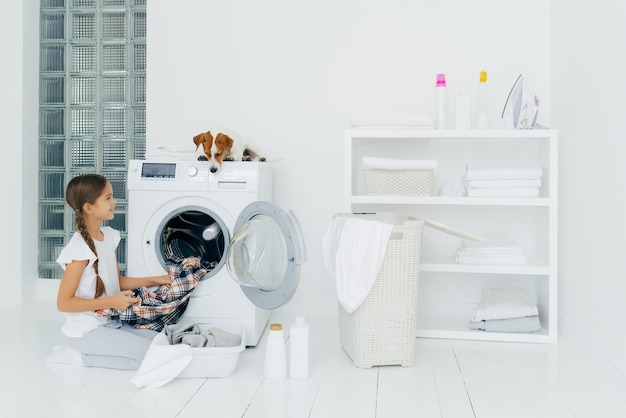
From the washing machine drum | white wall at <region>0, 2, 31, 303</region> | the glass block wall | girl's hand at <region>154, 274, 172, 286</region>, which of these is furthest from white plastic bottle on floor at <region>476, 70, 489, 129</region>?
white wall at <region>0, 2, 31, 303</region>

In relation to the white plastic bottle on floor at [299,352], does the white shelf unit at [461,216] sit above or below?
above

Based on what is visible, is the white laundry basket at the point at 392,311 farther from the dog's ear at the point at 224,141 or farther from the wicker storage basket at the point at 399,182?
the dog's ear at the point at 224,141

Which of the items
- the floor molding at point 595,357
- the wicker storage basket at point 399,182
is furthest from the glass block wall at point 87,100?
the floor molding at point 595,357

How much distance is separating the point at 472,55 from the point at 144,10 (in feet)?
5.78

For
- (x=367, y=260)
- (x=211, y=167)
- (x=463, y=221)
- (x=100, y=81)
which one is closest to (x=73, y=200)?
(x=211, y=167)

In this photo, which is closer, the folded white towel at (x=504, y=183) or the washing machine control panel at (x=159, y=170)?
the washing machine control panel at (x=159, y=170)

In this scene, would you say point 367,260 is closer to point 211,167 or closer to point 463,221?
point 211,167

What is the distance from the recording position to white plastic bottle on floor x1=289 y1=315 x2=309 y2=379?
2.21 meters

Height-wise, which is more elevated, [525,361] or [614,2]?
[614,2]

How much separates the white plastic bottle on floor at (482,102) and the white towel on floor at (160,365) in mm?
1615

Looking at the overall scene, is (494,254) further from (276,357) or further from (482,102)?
(276,357)

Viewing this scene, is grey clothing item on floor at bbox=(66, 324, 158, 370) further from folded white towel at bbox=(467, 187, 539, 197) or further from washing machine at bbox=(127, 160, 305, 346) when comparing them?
folded white towel at bbox=(467, 187, 539, 197)

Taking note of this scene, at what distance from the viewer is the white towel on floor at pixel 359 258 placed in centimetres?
231

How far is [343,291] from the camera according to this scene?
7.66 feet
